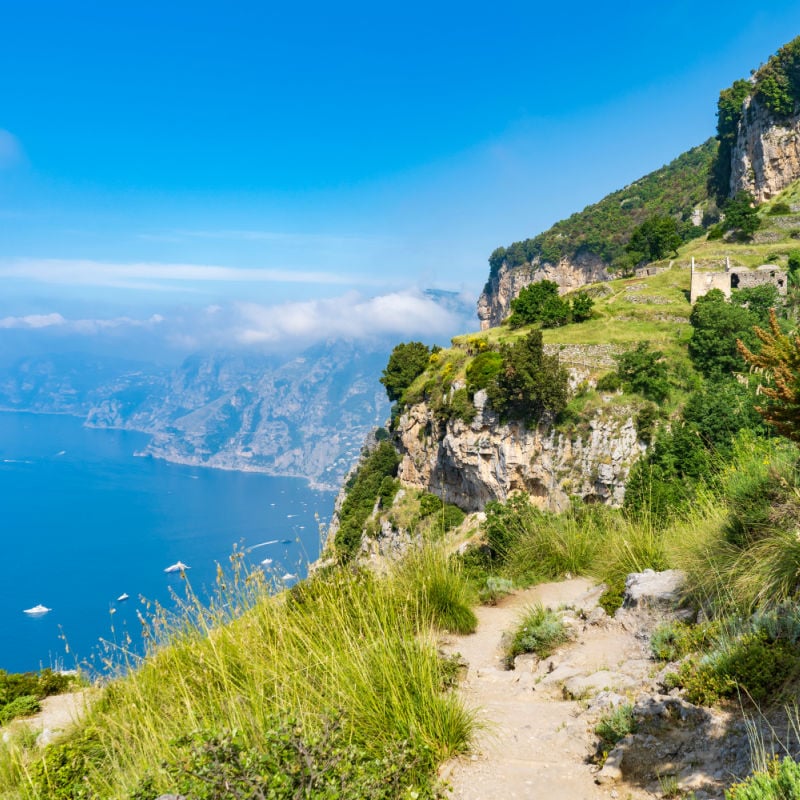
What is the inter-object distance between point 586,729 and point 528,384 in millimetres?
23321

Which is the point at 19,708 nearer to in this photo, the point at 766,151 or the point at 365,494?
the point at 365,494

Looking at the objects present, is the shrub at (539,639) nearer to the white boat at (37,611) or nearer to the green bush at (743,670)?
the green bush at (743,670)

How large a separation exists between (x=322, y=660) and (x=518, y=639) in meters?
3.06

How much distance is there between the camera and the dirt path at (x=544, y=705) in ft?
12.3

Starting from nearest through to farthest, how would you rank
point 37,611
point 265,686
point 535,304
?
1. point 265,686
2. point 535,304
3. point 37,611

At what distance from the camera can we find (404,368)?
41750mm

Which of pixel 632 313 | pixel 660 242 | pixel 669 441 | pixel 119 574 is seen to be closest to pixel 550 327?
pixel 632 313

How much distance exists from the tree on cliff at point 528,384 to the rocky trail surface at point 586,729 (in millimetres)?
21173

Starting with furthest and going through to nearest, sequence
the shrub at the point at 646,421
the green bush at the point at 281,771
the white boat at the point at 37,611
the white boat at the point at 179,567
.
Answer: the white boat at the point at 37,611 < the shrub at the point at 646,421 < the white boat at the point at 179,567 < the green bush at the point at 281,771

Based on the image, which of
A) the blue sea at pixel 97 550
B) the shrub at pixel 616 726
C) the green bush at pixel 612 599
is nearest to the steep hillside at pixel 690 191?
the green bush at pixel 612 599

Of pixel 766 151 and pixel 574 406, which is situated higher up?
pixel 766 151

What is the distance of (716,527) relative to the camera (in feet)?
20.4

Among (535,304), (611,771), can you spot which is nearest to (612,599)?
(611,771)

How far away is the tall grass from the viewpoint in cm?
377
